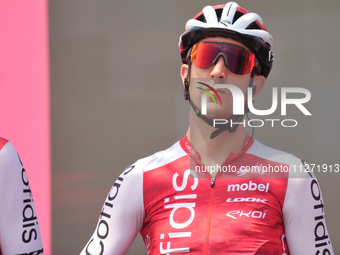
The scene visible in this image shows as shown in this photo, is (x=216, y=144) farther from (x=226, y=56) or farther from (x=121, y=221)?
(x=121, y=221)

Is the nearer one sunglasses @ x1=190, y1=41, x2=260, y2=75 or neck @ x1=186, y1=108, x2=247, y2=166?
sunglasses @ x1=190, y1=41, x2=260, y2=75

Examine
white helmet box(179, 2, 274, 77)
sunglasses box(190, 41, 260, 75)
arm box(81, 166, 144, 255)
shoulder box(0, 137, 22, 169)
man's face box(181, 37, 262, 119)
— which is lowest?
arm box(81, 166, 144, 255)

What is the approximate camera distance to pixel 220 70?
203 centimetres

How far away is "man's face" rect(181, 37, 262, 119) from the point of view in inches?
80.1

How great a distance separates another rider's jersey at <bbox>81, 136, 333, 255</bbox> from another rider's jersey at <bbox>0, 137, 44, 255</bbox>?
32 centimetres

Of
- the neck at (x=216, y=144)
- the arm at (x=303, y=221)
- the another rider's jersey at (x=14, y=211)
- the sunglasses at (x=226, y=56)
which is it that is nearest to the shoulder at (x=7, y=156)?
the another rider's jersey at (x=14, y=211)

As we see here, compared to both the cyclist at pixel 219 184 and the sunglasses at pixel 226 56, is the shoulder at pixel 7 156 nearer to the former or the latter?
the cyclist at pixel 219 184

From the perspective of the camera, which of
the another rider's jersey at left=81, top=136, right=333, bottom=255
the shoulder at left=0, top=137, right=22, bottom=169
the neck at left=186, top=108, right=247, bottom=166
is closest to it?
the another rider's jersey at left=81, top=136, right=333, bottom=255

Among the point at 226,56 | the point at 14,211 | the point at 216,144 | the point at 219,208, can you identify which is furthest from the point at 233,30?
the point at 14,211

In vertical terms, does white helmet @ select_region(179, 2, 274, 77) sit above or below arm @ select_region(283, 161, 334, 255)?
above

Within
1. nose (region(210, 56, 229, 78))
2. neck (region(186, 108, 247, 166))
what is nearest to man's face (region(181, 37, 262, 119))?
nose (region(210, 56, 229, 78))

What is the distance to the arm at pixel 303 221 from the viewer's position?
1.95 metres

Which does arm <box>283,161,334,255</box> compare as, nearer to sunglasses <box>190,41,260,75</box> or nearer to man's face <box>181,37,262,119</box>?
man's face <box>181,37,262,119</box>

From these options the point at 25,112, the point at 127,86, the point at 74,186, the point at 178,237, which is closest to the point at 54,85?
the point at 25,112
